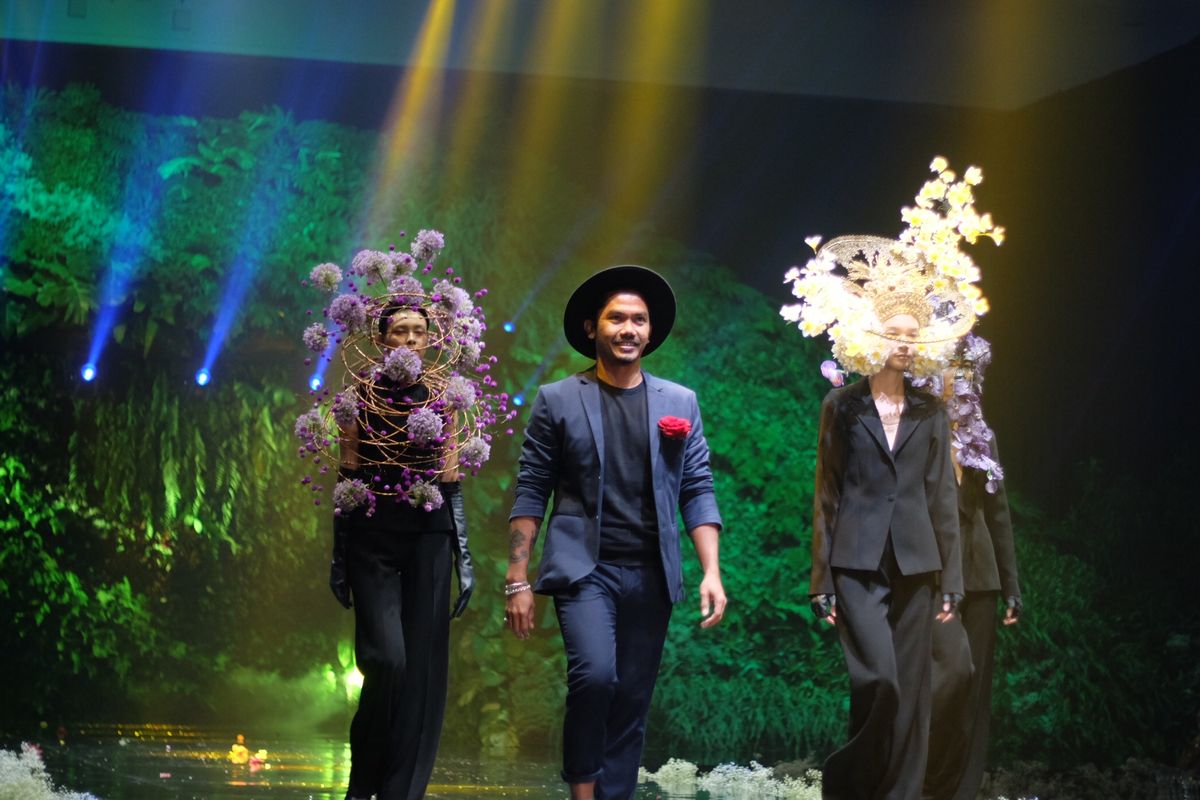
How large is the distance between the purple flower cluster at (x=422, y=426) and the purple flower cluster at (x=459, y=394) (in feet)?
0.53

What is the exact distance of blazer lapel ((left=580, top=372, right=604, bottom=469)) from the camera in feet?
13.7

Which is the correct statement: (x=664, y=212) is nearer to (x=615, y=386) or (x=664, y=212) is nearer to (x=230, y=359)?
(x=230, y=359)

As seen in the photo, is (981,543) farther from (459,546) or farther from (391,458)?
(391,458)

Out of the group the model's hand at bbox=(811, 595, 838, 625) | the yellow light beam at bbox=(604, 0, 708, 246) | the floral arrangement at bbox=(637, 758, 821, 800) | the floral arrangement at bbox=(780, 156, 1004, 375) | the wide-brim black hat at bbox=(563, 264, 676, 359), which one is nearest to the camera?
the wide-brim black hat at bbox=(563, 264, 676, 359)

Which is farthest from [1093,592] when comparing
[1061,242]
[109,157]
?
[109,157]

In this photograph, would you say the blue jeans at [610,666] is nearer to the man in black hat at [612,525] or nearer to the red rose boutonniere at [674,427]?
the man in black hat at [612,525]

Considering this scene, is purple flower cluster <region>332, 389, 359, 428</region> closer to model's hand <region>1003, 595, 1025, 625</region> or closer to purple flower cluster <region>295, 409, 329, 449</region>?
purple flower cluster <region>295, 409, 329, 449</region>

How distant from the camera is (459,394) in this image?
4.71 m

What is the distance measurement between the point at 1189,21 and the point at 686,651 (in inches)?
173

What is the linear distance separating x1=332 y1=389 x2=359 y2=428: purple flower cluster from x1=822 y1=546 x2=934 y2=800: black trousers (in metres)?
1.73

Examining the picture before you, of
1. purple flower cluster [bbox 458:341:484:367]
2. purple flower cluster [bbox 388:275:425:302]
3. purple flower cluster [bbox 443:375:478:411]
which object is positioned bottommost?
purple flower cluster [bbox 443:375:478:411]

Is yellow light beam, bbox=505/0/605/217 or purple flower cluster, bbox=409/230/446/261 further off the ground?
yellow light beam, bbox=505/0/605/217

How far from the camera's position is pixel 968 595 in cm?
559

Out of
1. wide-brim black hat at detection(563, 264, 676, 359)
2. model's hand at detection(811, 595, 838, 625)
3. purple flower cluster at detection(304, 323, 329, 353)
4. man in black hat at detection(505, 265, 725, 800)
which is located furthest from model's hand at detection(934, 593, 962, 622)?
purple flower cluster at detection(304, 323, 329, 353)
